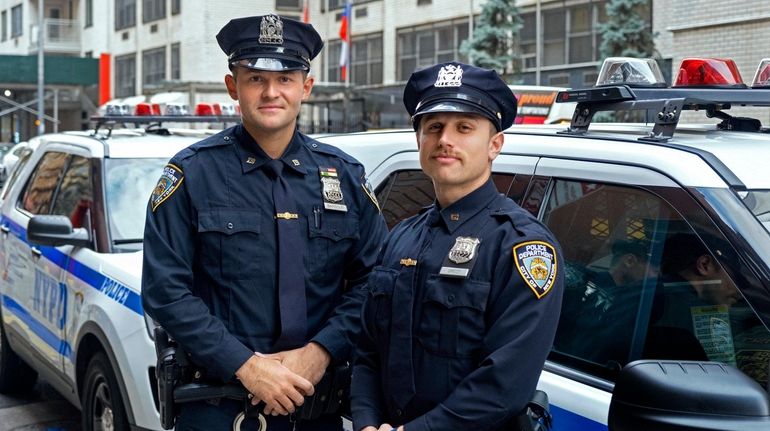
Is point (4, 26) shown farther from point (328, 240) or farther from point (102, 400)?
point (328, 240)

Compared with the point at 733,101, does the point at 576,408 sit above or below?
below

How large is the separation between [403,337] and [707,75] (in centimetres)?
139

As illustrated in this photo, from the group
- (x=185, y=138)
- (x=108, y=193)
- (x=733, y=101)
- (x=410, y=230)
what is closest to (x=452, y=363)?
(x=410, y=230)

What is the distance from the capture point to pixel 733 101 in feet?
9.40

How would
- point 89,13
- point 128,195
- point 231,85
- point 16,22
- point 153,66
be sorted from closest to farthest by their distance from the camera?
point 231,85
point 128,195
point 153,66
point 89,13
point 16,22

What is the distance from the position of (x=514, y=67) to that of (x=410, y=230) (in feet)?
77.1

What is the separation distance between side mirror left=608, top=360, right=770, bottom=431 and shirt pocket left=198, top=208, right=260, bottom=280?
3.99 feet

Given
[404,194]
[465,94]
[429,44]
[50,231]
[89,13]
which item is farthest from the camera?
[89,13]

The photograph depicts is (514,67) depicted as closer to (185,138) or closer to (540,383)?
(185,138)

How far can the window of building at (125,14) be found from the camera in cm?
4306

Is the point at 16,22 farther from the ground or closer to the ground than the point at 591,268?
farther from the ground

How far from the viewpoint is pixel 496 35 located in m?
24.6

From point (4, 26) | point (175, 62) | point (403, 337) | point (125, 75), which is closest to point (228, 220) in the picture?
point (403, 337)

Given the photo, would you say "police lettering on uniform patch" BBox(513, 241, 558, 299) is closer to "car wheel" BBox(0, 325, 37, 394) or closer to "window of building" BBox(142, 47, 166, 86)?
"car wheel" BBox(0, 325, 37, 394)
